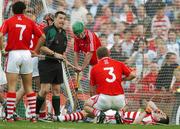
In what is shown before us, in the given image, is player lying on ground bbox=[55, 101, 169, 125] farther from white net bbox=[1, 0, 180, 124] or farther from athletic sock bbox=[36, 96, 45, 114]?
white net bbox=[1, 0, 180, 124]

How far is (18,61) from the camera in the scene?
1420 cm

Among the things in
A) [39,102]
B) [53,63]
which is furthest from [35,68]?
[39,102]

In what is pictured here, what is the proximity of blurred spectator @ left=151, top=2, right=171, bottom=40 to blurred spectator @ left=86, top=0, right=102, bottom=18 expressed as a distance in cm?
161

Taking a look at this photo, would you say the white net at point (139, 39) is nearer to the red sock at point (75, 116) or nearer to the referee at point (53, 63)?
the red sock at point (75, 116)

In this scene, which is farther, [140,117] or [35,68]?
[35,68]

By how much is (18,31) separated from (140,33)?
19.0 ft

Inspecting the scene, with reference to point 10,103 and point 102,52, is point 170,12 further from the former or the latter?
point 10,103

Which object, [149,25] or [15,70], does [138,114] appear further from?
[149,25]

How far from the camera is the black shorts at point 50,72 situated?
15.3m

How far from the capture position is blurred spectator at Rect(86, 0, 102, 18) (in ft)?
68.3

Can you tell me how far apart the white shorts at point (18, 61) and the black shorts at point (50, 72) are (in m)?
1.02

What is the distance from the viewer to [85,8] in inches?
836

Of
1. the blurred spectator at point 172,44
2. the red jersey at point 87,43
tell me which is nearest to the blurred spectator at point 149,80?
the blurred spectator at point 172,44

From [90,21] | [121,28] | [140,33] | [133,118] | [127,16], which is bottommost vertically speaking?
[133,118]
